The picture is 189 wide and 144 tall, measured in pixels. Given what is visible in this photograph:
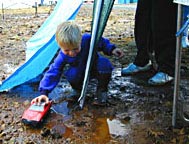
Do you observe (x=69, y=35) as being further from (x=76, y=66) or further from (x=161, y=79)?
(x=161, y=79)

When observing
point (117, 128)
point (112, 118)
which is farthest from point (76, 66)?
point (117, 128)

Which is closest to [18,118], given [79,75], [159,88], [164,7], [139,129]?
[79,75]

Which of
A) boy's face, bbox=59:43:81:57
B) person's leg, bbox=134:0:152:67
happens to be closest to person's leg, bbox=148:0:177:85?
person's leg, bbox=134:0:152:67

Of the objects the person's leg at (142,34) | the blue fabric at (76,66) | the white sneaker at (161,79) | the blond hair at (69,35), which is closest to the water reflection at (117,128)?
the blue fabric at (76,66)

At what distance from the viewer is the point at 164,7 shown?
2719mm

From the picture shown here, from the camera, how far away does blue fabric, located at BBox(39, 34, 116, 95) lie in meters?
2.36

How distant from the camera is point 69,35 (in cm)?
225

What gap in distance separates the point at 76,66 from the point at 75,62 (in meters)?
0.03

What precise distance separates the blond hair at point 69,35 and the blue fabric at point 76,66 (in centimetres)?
17

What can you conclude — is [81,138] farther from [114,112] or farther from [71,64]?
[71,64]

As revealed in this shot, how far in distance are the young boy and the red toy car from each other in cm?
5

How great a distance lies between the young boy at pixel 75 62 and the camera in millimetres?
2283

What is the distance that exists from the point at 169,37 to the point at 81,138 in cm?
119

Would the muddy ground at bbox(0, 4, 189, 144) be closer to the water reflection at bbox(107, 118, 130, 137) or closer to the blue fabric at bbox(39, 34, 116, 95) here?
the water reflection at bbox(107, 118, 130, 137)
